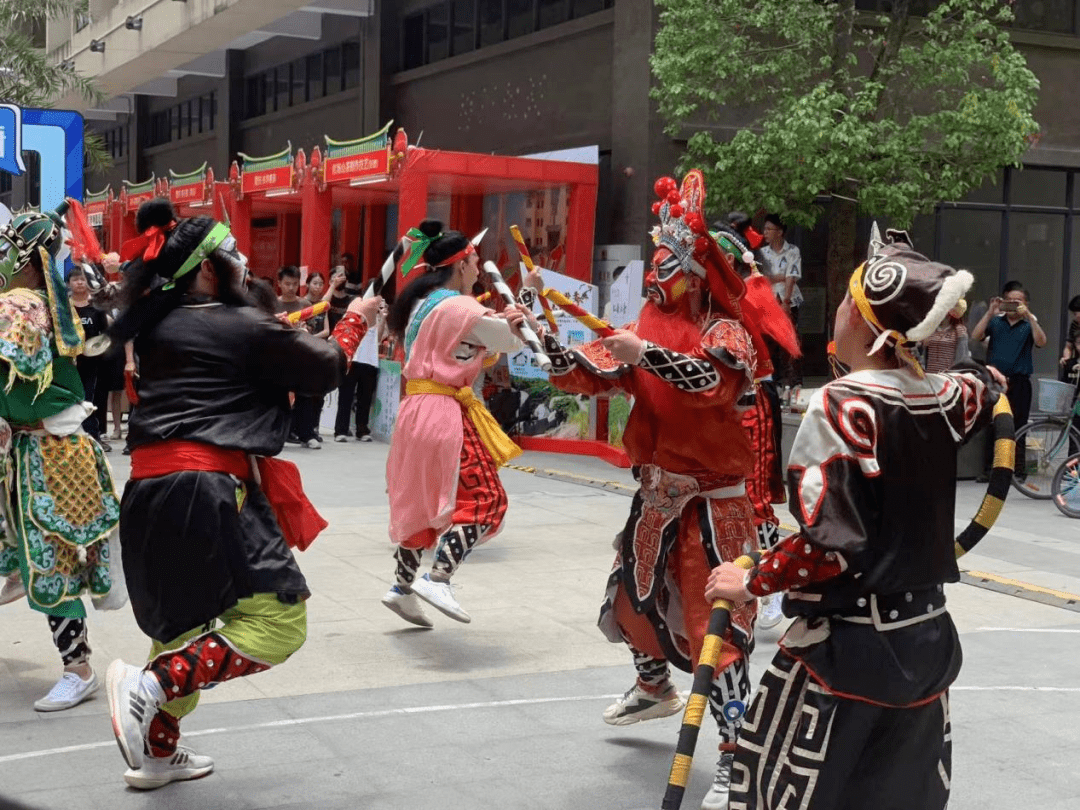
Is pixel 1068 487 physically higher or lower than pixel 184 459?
lower

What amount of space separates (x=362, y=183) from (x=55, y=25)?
74.1 ft

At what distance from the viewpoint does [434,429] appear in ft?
23.8

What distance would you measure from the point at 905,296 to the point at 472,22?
685 inches

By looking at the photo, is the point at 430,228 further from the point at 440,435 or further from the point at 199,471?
the point at 199,471

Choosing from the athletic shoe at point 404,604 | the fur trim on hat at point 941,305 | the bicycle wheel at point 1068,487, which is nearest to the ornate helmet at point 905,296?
the fur trim on hat at point 941,305

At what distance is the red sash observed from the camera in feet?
14.8

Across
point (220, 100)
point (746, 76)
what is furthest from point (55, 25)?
point (746, 76)

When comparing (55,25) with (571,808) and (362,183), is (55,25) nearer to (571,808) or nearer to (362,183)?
(362,183)

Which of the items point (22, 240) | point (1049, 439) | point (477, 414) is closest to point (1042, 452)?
point (1049, 439)

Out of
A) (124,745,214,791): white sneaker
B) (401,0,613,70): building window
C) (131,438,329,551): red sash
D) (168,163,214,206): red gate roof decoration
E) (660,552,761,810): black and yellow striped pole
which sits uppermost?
(401,0,613,70): building window

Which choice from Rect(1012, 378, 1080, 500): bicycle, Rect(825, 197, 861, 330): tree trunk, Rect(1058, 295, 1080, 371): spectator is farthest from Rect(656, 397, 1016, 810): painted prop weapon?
Rect(825, 197, 861, 330): tree trunk

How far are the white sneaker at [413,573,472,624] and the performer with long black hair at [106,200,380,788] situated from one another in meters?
2.16

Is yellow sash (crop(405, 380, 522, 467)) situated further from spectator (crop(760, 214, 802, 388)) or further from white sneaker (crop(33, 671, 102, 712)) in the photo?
spectator (crop(760, 214, 802, 388))

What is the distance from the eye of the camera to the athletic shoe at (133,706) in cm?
442
